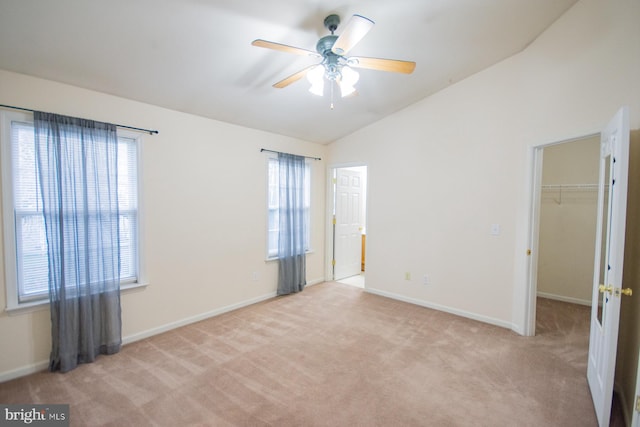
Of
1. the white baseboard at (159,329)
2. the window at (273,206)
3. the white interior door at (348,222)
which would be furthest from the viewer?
the white interior door at (348,222)

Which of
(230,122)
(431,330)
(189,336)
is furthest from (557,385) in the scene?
(230,122)

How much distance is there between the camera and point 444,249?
369cm

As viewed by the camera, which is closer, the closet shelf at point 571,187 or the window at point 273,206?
the closet shelf at point 571,187

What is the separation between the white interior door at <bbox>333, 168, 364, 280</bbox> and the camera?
5043mm

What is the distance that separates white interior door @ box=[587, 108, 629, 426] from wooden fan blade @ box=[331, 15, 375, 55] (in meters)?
1.57

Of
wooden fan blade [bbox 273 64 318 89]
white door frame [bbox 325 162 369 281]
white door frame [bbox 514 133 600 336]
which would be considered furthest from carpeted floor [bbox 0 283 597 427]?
wooden fan blade [bbox 273 64 318 89]

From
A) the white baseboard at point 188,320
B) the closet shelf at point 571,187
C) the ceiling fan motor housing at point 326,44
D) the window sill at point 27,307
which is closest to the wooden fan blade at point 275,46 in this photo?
the ceiling fan motor housing at point 326,44

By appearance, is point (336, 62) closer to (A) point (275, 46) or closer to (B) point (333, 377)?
(A) point (275, 46)

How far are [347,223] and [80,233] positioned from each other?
377cm

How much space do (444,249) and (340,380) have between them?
2.20m

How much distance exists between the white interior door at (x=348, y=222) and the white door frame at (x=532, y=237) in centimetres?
275

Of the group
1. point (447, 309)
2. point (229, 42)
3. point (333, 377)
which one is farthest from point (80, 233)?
point (447, 309)

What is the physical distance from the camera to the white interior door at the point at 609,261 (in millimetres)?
1655

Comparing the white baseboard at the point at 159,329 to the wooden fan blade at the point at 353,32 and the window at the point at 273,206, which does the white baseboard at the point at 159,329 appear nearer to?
the window at the point at 273,206
